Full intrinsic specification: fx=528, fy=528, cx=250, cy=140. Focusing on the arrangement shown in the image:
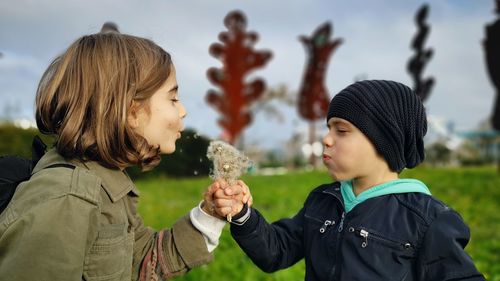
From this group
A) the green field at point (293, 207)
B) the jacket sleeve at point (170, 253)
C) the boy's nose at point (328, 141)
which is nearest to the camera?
the boy's nose at point (328, 141)

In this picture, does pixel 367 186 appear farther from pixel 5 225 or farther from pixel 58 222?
pixel 5 225

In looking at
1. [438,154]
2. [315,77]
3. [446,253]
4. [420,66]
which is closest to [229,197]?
[446,253]

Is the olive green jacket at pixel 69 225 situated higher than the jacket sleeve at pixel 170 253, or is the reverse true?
the olive green jacket at pixel 69 225

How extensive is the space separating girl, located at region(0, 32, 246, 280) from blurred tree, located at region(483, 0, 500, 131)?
10096mm

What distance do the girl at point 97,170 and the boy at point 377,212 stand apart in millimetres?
318

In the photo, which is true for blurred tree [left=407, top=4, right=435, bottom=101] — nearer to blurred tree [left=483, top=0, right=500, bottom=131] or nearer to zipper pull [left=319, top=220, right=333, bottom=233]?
blurred tree [left=483, top=0, right=500, bottom=131]

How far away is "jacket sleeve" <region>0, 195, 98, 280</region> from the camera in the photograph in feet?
4.77

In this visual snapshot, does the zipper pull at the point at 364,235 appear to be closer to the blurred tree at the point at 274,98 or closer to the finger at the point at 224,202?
the finger at the point at 224,202

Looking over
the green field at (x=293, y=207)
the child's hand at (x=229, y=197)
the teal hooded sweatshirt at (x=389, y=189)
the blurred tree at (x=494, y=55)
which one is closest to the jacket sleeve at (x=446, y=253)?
the teal hooded sweatshirt at (x=389, y=189)

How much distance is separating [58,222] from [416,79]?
1540 cm

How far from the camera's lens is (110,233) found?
1.72 meters

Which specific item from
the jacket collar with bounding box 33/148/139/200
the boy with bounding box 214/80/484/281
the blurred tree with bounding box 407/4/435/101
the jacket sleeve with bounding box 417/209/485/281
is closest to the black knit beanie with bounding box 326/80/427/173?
the boy with bounding box 214/80/484/281

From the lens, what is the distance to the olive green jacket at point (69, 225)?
1.46m

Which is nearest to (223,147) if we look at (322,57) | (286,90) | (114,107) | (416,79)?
(114,107)
